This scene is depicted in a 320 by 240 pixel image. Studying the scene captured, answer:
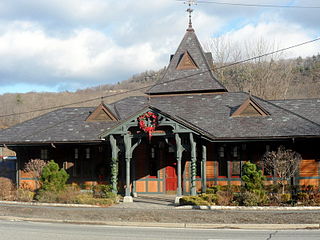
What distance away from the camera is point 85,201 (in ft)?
68.6

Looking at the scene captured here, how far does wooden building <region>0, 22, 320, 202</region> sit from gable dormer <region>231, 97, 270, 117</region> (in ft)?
0.19

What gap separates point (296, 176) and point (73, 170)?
13320 mm

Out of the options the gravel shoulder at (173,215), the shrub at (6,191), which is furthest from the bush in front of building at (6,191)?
the gravel shoulder at (173,215)

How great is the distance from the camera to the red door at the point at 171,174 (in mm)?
25516

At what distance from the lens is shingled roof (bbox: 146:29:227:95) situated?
29.5m

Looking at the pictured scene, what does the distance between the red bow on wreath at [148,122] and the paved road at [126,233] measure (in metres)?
8.26

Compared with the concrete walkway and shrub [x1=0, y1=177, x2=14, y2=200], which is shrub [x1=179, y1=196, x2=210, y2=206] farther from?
shrub [x1=0, y1=177, x2=14, y2=200]

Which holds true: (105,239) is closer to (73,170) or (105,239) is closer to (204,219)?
(204,219)

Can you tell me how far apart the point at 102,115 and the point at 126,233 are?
1511 centimetres

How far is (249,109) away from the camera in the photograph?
83.6 ft

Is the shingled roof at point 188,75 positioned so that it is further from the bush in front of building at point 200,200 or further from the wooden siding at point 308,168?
the bush in front of building at point 200,200

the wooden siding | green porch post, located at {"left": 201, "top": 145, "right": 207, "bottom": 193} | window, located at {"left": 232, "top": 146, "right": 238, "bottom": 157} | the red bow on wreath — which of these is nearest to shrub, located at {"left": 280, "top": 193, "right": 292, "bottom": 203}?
the wooden siding

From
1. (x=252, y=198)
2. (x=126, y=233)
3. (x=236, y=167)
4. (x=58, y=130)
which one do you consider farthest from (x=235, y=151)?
(x=126, y=233)

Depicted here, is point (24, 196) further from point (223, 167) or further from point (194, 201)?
point (223, 167)
